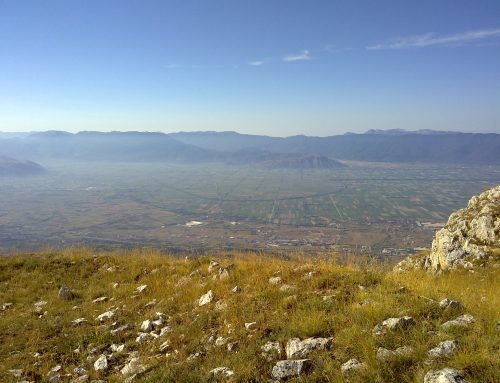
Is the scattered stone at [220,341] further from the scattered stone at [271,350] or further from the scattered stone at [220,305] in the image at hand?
the scattered stone at [220,305]

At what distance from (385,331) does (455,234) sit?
11477mm

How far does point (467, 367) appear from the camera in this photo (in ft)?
15.8

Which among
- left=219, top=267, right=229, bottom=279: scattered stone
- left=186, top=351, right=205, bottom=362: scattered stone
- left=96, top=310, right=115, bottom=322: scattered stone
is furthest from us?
left=219, top=267, right=229, bottom=279: scattered stone

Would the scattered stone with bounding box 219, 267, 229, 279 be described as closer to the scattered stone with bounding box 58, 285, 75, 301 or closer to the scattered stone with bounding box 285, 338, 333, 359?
the scattered stone with bounding box 58, 285, 75, 301

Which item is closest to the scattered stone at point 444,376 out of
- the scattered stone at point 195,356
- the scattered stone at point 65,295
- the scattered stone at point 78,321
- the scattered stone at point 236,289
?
the scattered stone at point 195,356

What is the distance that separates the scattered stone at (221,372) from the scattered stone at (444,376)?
3066 millimetres

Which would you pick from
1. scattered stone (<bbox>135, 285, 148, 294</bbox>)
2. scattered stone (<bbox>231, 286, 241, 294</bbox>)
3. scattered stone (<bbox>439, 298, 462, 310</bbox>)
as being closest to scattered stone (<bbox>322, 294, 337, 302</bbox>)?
scattered stone (<bbox>439, 298, 462, 310</bbox>)

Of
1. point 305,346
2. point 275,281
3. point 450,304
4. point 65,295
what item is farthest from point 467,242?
point 65,295

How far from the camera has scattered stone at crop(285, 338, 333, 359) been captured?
242 inches

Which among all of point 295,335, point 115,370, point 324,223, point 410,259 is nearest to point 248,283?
point 295,335

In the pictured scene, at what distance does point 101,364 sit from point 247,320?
3169mm

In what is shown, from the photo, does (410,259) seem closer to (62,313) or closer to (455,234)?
(455,234)

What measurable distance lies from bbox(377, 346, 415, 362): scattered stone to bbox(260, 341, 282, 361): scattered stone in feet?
5.87

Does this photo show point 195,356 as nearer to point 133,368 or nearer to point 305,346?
point 133,368
